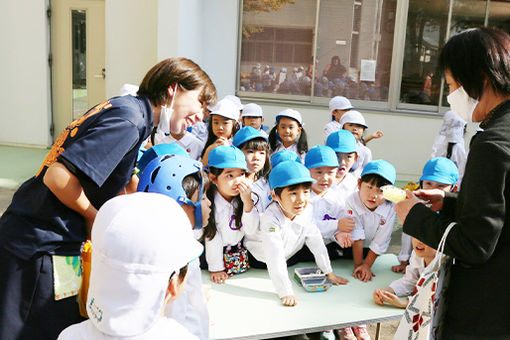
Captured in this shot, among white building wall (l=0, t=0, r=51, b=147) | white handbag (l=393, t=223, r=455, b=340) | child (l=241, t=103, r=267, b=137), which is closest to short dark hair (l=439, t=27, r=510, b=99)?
white handbag (l=393, t=223, r=455, b=340)

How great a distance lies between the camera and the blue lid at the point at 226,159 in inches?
98.6

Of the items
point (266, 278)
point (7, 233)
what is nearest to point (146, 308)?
→ point (7, 233)

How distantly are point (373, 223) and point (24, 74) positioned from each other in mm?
6747

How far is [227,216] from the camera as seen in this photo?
98.3 inches

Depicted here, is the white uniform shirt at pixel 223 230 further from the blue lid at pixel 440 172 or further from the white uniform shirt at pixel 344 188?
the blue lid at pixel 440 172

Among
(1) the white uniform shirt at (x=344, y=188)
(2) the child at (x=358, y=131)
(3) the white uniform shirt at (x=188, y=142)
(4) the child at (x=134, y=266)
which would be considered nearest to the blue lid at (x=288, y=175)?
(1) the white uniform shirt at (x=344, y=188)

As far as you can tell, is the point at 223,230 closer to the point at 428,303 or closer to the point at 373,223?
the point at 373,223

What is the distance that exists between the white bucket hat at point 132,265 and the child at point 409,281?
1.49m

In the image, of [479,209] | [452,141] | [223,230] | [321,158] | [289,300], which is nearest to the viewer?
[479,209]

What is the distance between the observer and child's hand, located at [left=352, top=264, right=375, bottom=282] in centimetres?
253

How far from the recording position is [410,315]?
1.50 m

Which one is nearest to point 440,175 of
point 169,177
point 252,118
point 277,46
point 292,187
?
point 292,187

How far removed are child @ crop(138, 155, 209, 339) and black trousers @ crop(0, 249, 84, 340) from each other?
387mm

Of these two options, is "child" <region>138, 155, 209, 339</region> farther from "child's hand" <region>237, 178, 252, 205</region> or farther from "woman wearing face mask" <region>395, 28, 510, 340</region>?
"woman wearing face mask" <region>395, 28, 510, 340</region>
